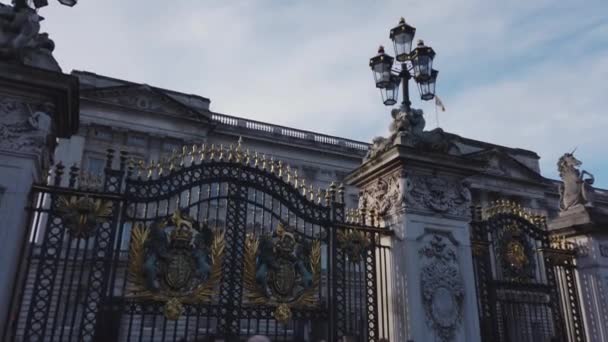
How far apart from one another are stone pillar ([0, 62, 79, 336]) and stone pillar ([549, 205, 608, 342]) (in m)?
10.5

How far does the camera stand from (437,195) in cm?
968

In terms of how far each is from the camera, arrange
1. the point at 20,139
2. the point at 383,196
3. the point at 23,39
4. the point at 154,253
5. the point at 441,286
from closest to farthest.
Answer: the point at 20,139 < the point at 23,39 < the point at 154,253 < the point at 441,286 < the point at 383,196

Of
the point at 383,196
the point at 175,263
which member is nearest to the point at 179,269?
the point at 175,263

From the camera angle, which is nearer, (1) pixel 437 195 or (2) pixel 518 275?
(1) pixel 437 195

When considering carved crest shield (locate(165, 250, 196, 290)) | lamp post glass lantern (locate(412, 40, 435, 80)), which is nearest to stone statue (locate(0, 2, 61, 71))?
carved crest shield (locate(165, 250, 196, 290))

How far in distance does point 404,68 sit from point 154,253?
5.94 m

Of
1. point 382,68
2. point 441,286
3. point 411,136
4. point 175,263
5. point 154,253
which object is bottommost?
point 441,286

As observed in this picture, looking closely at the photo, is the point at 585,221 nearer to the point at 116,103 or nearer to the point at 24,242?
the point at 24,242

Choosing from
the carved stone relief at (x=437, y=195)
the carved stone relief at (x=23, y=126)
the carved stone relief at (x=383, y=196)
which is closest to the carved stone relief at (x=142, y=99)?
the carved stone relief at (x=383, y=196)

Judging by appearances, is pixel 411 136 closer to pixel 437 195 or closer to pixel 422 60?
pixel 437 195

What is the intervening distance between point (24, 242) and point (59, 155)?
16.9m

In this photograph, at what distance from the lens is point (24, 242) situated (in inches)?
289

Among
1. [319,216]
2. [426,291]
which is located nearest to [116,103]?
[319,216]

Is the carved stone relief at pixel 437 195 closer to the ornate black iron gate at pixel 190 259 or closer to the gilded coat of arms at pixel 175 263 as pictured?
the ornate black iron gate at pixel 190 259
